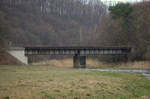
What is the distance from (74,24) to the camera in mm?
121125

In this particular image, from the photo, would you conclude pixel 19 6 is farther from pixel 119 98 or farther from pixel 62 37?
pixel 119 98

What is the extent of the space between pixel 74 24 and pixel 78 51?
222ft

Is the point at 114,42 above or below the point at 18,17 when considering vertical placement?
below

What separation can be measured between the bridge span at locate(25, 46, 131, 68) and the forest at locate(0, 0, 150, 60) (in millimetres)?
5479

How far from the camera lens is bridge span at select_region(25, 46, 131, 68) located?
5191cm

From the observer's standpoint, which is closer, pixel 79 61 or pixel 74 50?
pixel 79 61

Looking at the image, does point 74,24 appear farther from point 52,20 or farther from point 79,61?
point 79,61

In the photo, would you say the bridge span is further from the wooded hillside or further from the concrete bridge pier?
the wooded hillside

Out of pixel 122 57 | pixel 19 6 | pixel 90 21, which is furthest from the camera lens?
pixel 90 21

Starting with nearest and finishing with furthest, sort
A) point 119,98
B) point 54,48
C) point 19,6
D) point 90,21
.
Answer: point 119,98, point 54,48, point 19,6, point 90,21

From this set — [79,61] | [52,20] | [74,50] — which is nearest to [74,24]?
[52,20]

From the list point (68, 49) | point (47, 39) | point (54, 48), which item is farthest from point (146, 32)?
point (47, 39)

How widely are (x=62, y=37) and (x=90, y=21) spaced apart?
84.4 ft

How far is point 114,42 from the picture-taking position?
67.0 m
